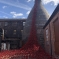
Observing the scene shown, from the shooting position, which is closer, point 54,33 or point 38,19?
point 54,33

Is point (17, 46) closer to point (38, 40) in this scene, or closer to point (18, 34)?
point (18, 34)

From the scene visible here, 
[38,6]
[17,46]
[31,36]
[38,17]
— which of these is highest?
[38,6]

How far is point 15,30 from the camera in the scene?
38.7 metres

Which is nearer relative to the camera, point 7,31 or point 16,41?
point 16,41

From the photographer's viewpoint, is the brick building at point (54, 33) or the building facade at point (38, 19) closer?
the brick building at point (54, 33)

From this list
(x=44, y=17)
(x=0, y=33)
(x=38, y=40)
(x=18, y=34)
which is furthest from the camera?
(x=18, y=34)

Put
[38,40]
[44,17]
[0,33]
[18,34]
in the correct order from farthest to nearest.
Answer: [18,34]
[0,33]
[44,17]
[38,40]

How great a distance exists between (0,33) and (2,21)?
6645 millimetres

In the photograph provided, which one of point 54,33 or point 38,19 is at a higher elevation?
point 38,19

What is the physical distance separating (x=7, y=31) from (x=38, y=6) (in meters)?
14.1

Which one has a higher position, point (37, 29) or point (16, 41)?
point (37, 29)

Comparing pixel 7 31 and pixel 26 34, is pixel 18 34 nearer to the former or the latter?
pixel 7 31

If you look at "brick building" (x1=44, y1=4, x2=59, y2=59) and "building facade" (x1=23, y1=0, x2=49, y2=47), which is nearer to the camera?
"brick building" (x1=44, y1=4, x2=59, y2=59)

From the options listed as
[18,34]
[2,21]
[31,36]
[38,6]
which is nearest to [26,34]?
[31,36]
